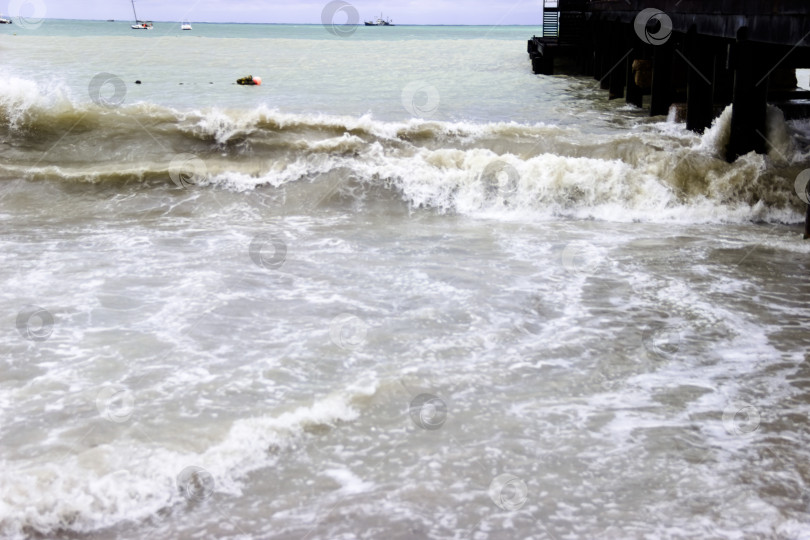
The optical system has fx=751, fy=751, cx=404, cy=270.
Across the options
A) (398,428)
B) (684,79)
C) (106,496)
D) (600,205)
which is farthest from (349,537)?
(684,79)

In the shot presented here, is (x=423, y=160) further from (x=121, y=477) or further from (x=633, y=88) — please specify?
(x=633, y=88)

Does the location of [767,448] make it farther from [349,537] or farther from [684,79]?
[684,79]

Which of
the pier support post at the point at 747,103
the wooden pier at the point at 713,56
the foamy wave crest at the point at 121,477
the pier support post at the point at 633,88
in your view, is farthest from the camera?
the pier support post at the point at 633,88

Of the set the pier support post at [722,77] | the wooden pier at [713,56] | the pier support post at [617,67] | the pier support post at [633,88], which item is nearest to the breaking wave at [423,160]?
the wooden pier at [713,56]

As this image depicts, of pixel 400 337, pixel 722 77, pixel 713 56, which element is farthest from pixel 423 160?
pixel 722 77

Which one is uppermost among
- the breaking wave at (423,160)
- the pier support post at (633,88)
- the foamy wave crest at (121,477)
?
the pier support post at (633,88)

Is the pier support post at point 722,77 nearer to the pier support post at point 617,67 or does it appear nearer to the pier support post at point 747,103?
the pier support post at point 747,103

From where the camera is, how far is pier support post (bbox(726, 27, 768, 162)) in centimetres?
1092

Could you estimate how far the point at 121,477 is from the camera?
4348mm

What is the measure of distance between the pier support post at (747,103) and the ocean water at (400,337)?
253 mm

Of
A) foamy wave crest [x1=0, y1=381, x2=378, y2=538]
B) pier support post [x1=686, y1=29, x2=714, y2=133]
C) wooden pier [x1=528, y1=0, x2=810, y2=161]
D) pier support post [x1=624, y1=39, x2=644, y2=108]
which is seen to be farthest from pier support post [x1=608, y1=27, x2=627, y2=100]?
foamy wave crest [x1=0, y1=381, x2=378, y2=538]

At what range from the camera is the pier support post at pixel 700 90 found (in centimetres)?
1402

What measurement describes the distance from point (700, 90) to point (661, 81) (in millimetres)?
3838

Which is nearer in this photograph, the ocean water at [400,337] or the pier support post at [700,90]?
the ocean water at [400,337]
